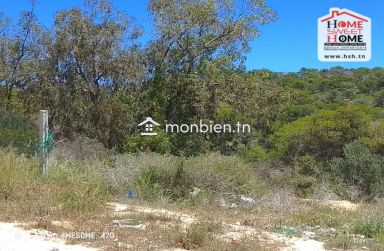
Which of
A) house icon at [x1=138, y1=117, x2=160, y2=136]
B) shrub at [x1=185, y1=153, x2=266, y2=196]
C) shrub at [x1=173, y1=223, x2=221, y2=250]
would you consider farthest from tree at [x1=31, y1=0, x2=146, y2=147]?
shrub at [x1=173, y1=223, x2=221, y2=250]

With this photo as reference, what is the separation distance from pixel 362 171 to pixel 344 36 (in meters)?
4.36

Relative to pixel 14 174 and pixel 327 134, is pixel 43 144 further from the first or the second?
pixel 327 134

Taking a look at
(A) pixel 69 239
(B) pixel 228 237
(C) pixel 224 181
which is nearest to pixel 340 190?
(C) pixel 224 181

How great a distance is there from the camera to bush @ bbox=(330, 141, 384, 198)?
1476 centimetres

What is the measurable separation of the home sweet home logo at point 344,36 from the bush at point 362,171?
3.61 metres

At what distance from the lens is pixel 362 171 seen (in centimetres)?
1520

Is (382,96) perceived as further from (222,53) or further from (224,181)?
(224,181)

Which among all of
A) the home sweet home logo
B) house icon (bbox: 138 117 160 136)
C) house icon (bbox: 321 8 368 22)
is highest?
house icon (bbox: 321 8 368 22)

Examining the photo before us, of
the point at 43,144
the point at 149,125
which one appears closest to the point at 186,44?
the point at 149,125

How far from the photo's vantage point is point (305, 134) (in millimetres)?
19531

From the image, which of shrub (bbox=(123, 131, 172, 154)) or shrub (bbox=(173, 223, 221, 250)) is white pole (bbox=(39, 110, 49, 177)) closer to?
shrub (bbox=(173, 223, 221, 250))

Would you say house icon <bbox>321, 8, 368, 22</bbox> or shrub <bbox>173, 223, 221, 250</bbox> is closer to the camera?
shrub <bbox>173, 223, 221, 250</bbox>

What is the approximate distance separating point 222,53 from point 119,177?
7.62m

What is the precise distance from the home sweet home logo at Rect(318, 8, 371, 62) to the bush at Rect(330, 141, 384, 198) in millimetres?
3615
